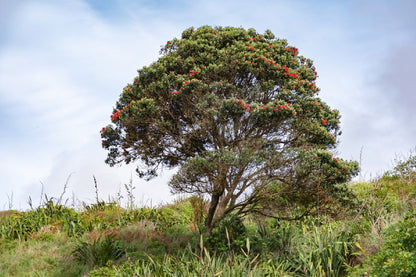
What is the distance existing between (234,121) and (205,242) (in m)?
3.16

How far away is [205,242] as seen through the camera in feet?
30.2

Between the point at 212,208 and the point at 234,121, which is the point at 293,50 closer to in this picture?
the point at 234,121

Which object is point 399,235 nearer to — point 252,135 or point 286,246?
point 286,246

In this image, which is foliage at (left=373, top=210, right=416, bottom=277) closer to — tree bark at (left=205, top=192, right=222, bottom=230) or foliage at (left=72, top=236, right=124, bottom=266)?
tree bark at (left=205, top=192, right=222, bottom=230)

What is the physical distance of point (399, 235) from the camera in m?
5.34

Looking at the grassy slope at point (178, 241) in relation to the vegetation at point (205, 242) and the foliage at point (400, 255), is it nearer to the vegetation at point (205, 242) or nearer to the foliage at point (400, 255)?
the vegetation at point (205, 242)

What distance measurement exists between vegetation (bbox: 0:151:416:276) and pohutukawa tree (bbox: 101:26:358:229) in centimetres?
94

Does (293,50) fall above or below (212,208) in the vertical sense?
above

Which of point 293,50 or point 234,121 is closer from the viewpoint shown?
point 234,121

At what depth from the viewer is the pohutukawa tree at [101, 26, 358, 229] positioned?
8.55m

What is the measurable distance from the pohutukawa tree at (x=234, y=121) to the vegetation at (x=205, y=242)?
0.94 metres

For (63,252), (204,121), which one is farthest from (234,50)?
(63,252)

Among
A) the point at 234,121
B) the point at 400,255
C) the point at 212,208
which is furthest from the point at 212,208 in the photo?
the point at 400,255

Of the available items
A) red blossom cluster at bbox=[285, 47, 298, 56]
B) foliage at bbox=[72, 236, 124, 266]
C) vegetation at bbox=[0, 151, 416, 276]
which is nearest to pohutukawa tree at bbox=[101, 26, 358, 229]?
red blossom cluster at bbox=[285, 47, 298, 56]
